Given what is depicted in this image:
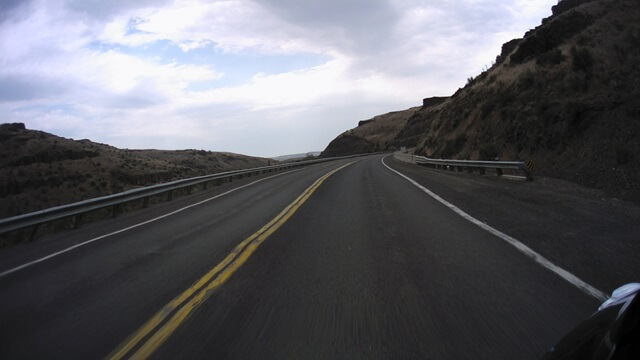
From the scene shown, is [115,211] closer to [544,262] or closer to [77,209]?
[77,209]

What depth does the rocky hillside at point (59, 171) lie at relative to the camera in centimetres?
3944

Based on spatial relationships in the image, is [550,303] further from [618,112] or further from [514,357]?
[618,112]

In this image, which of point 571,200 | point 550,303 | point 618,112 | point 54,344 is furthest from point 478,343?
point 618,112

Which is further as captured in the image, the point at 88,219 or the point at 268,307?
the point at 88,219

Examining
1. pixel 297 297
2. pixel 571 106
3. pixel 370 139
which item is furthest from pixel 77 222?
pixel 370 139

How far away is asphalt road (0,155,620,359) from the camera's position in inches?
159

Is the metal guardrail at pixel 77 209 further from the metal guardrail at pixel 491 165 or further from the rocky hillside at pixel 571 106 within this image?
the rocky hillside at pixel 571 106

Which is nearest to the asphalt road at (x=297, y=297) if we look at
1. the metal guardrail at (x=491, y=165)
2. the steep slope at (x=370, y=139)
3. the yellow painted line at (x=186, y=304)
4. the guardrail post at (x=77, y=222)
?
the yellow painted line at (x=186, y=304)

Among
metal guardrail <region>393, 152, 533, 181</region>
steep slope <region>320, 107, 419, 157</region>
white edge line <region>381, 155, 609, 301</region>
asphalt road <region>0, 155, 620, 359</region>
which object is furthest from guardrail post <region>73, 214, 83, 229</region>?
steep slope <region>320, 107, 419, 157</region>

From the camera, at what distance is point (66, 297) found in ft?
19.4

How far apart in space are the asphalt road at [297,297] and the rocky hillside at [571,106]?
7.42 meters

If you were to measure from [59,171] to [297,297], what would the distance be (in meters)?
47.2

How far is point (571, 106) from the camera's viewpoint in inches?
723

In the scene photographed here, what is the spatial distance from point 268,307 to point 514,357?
2479 mm
